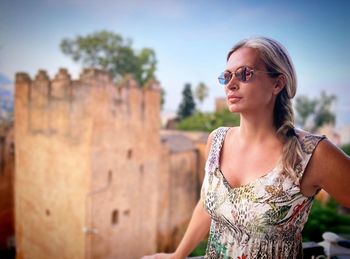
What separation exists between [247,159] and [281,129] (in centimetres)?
13

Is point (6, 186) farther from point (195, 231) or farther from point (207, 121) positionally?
point (207, 121)

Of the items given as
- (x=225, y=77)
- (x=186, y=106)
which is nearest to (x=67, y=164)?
(x=186, y=106)

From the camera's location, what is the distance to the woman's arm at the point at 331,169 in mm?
774

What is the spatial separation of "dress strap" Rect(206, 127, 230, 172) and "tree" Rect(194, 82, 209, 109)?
22.0 ft

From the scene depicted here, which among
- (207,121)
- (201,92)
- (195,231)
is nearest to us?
(195,231)

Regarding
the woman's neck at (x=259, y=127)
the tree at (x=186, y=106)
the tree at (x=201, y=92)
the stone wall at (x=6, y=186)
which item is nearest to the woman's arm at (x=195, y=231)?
the woman's neck at (x=259, y=127)

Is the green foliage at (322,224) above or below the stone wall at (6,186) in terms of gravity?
below

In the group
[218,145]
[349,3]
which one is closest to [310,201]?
[218,145]

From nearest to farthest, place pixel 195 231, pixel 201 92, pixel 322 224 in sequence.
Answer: pixel 195 231, pixel 322 224, pixel 201 92

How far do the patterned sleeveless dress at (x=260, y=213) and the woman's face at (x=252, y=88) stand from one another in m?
0.15

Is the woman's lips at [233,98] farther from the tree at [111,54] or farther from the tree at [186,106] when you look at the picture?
the tree at [186,106]

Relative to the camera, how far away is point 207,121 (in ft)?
32.4

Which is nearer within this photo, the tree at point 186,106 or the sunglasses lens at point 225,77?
the sunglasses lens at point 225,77

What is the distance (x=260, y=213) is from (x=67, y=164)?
4.89 metres
